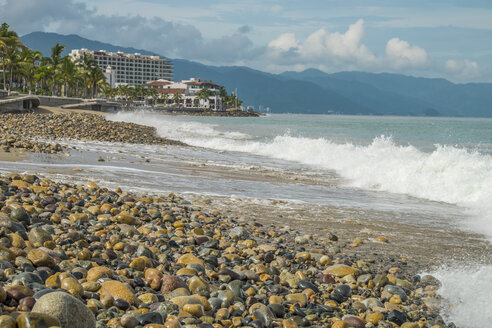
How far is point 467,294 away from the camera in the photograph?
225 inches

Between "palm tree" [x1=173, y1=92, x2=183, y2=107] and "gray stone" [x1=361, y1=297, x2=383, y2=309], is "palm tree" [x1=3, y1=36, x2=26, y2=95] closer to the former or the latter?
"gray stone" [x1=361, y1=297, x2=383, y2=309]

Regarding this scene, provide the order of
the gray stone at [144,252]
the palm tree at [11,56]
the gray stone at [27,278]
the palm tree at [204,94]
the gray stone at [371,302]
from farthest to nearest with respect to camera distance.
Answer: the palm tree at [204,94]
the palm tree at [11,56]
the gray stone at [144,252]
the gray stone at [371,302]
the gray stone at [27,278]

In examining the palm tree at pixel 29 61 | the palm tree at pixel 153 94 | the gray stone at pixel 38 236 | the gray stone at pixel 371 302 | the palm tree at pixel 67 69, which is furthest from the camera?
the palm tree at pixel 153 94

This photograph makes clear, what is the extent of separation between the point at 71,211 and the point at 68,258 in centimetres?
261

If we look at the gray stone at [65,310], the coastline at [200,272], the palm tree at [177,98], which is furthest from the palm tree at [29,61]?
the palm tree at [177,98]

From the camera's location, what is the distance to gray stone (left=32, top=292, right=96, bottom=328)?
338 centimetres

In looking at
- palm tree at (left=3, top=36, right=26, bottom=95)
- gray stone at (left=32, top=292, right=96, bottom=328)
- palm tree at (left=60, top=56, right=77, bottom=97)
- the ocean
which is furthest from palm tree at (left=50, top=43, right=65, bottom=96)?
gray stone at (left=32, top=292, right=96, bottom=328)

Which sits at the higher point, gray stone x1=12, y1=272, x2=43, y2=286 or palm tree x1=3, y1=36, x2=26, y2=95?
palm tree x1=3, y1=36, x2=26, y2=95

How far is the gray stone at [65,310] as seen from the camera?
3385 mm

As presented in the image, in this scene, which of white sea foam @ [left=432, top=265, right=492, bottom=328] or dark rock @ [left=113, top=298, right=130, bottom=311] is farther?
white sea foam @ [left=432, top=265, right=492, bottom=328]

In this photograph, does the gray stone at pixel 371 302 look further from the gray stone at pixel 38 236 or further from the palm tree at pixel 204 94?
the palm tree at pixel 204 94

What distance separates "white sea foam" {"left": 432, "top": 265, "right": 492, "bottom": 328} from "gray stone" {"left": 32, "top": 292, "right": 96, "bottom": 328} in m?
3.64

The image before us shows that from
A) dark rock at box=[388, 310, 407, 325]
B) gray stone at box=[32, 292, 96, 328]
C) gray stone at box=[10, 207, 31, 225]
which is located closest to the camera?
gray stone at box=[32, 292, 96, 328]

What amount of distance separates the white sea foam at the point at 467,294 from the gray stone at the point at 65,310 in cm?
364
